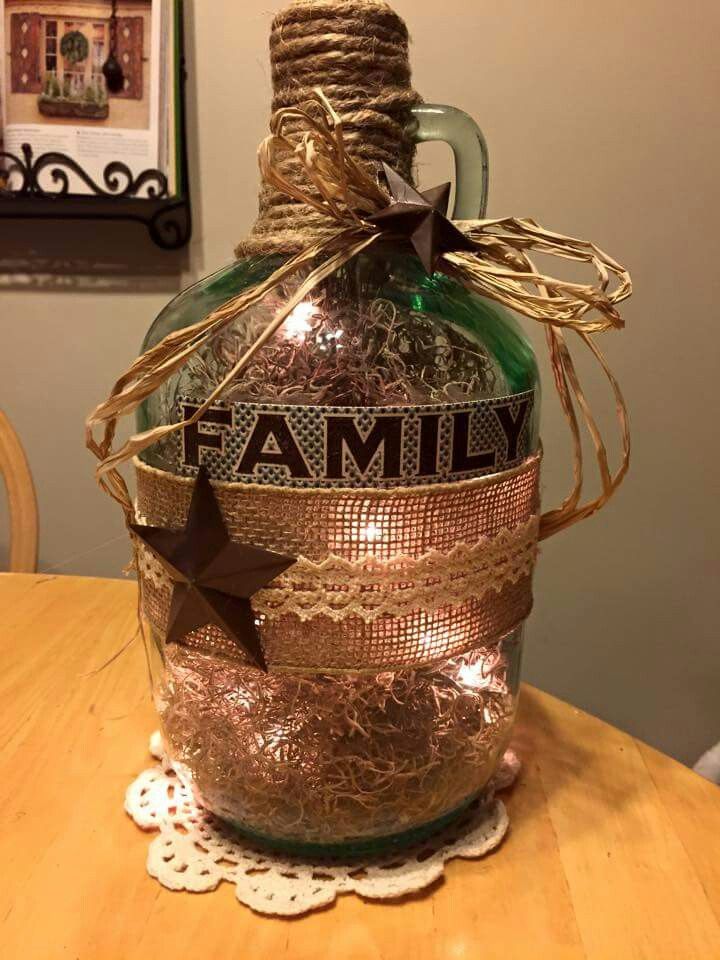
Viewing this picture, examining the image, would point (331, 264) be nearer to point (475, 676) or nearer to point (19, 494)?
point (475, 676)

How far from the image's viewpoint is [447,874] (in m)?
0.43

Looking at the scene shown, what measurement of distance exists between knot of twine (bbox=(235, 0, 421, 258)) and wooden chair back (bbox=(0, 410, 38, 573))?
0.62 meters

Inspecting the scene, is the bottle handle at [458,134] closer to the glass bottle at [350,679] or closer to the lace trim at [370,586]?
the glass bottle at [350,679]

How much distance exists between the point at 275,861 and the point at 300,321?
284mm

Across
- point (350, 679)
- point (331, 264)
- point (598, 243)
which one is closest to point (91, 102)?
point (598, 243)

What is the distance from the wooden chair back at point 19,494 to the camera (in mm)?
953

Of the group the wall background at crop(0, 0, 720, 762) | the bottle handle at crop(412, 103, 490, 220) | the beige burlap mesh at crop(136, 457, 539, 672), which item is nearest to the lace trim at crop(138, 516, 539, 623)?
the beige burlap mesh at crop(136, 457, 539, 672)

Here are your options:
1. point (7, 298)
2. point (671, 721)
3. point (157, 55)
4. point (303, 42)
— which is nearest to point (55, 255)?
point (7, 298)

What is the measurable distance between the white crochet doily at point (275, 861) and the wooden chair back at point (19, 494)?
54cm

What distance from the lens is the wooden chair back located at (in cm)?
95

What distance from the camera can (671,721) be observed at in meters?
1.14

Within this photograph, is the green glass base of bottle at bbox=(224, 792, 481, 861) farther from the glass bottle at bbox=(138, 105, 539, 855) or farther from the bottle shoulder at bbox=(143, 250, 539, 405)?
the bottle shoulder at bbox=(143, 250, 539, 405)

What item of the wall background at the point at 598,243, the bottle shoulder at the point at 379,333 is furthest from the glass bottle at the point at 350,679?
the wall background at the point at 598,243

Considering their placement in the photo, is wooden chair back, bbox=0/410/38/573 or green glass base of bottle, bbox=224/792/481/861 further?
wooden chair back, bbox=0/410/38/573
